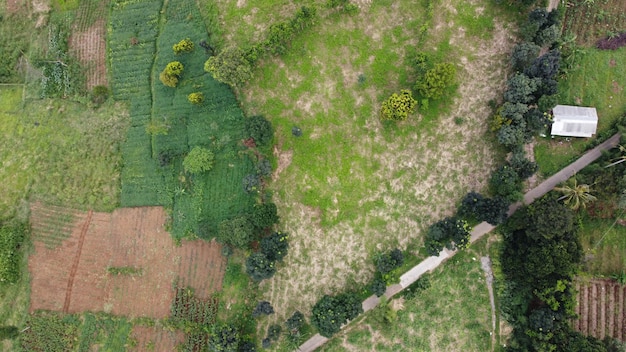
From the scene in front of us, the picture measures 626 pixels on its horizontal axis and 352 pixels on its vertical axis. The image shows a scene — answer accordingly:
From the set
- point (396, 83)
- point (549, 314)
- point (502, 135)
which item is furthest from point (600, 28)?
point (549, 314)

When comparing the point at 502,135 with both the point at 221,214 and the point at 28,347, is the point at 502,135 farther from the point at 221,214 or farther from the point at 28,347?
the point at 28,347

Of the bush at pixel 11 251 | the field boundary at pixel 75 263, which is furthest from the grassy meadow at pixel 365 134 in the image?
the bush at pixel 11 251

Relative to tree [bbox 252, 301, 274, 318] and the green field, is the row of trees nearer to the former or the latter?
tree [bbox 252, 301, 274, 318]

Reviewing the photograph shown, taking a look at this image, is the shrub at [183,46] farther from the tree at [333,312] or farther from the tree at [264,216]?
the tree at [333,312]

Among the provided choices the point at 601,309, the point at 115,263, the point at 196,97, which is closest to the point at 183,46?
the point at 196,97

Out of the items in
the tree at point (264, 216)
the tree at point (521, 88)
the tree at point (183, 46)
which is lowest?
the tree at point (264, 216)

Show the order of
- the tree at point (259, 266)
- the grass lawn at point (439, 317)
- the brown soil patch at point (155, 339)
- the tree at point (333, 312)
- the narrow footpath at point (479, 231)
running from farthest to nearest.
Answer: the brown soil patch at point (155, 339) < the grass lawn at point (439, 317) < the narrow footpath at point (479, 231) < the tree at point (259, 266) < the tree at point (333, 312)

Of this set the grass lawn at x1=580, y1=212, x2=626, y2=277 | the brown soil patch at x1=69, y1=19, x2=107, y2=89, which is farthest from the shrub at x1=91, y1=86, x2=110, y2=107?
the grass lawn at x1=580, y1=212, x2=626, y2=277
